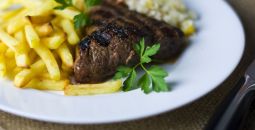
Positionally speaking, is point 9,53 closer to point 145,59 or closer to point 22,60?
point 22,60

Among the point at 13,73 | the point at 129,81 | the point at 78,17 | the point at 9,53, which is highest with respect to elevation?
the point at 78,17

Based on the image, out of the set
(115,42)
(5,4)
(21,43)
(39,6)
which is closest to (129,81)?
(115,42)

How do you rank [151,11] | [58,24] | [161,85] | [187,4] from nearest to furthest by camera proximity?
[161,85], [58,24], [151,11], [187,4]

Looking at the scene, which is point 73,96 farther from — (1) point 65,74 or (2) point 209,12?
(2) point 209,12

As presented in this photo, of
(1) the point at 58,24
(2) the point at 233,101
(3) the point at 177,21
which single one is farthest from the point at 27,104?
(3) the point at 177,21

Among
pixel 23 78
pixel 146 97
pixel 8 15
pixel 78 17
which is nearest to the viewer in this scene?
pixel 146 97

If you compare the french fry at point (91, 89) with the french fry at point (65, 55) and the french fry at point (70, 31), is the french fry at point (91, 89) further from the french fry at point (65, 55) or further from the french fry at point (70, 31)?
the french fry at point (70, 31)

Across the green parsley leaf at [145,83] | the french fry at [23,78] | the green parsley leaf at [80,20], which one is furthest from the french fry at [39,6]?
the green parsley leaf at [145,83]

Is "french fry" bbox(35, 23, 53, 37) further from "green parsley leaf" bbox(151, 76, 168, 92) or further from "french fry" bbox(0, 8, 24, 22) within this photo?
"green parsley leaf" bbox(151, 76, 168, 92)
